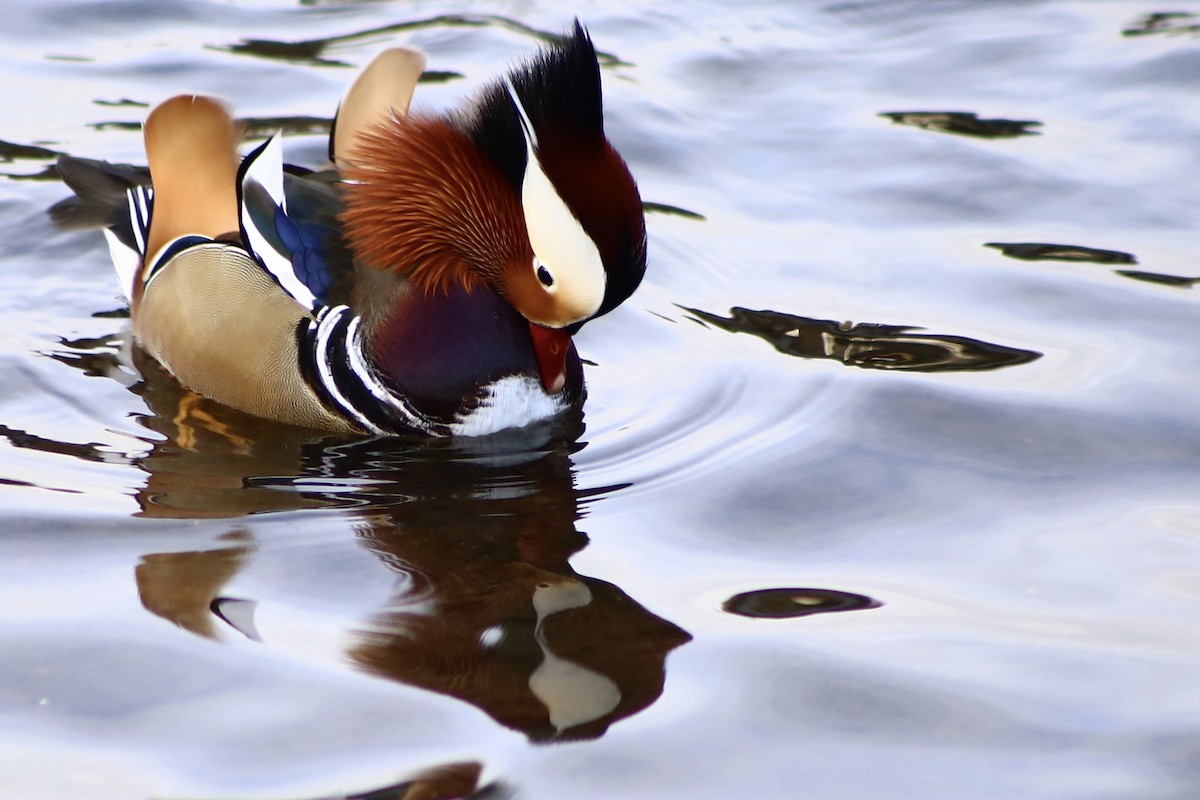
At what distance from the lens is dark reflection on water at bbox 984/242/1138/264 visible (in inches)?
232

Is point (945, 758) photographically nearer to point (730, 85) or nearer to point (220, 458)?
point (220, 458)

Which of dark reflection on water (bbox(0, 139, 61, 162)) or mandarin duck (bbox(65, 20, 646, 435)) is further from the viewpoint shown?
dark reflection on water (bbox(0, 139, 61, 162))

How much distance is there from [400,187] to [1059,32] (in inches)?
197

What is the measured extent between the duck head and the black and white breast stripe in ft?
0.77

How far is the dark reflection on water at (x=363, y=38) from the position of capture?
8.08m

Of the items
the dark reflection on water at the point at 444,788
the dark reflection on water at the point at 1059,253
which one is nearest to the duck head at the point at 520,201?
the dark reflection on water at the point at 444,788

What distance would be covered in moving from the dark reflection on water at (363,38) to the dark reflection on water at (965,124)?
1.60 metres

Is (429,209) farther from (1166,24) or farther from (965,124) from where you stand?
(1166,24)

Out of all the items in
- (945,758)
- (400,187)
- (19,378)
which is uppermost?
(400,187)

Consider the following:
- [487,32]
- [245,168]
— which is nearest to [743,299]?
[245,168]

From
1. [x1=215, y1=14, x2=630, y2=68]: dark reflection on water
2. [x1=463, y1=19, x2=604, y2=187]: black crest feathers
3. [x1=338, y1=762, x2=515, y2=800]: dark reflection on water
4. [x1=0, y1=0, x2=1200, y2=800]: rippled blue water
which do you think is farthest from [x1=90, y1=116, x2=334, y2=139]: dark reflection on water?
[x1=338, y1=762, x2=515, y2=800]: dark reflection on water

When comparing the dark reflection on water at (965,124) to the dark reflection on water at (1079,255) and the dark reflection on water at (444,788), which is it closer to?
the dark reflection on water at (1079,255)

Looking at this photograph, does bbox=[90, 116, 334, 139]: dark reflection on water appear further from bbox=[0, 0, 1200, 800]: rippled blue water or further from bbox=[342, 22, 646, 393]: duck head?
bbox=[342, 22, 646, 393]: duck head

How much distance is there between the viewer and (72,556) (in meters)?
Answer: 3.83
